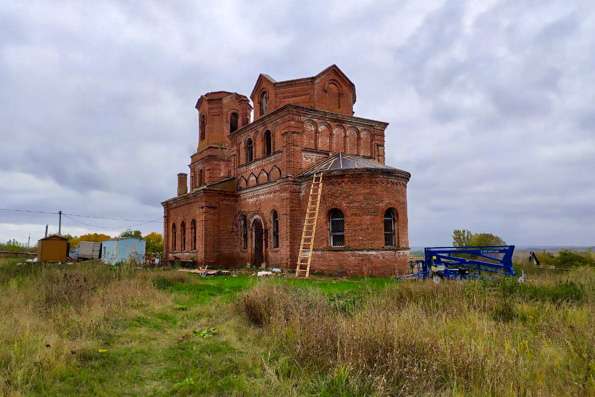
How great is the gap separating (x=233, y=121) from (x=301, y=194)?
12.8m

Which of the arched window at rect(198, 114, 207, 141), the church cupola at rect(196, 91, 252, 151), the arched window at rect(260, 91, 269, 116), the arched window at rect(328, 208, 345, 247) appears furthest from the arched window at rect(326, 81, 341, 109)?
the arched window at rect(198, 114, 207, 141)

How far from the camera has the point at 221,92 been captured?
30.0m

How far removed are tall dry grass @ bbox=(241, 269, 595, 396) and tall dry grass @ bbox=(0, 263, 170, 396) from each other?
291cm

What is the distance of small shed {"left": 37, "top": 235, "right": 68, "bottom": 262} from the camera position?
32500 mm

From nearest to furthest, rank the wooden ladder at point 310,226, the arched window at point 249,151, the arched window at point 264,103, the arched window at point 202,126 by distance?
1. the wooden ladder at point 310,226
2. the arched window at point 264,103
3. the arched window at point 249,151
4. the arched window at point 202,126

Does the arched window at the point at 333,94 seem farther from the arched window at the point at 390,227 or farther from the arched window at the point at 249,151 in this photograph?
the arched window at the point at 390,227

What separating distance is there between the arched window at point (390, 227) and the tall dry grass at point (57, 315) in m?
Answer: 10.5

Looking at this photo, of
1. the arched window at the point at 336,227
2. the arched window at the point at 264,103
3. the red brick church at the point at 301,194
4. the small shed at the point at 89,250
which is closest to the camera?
the red brick church at the point at 301,194

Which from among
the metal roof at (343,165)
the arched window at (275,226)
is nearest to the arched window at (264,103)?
the metal roof at (343,165)

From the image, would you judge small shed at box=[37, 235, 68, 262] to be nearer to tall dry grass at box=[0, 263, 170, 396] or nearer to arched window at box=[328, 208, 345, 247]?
tall dry grass at box=[0, 263, 170, 396]

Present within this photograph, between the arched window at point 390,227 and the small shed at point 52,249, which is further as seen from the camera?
the small shed at point 52,249

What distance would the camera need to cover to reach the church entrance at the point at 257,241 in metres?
22.5

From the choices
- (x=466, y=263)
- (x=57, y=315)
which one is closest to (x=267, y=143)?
(x=466, y=263)

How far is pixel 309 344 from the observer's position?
535cm
